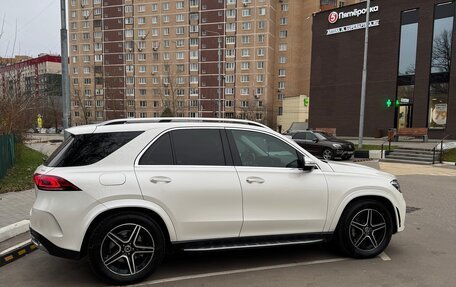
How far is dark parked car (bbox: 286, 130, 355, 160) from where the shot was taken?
19094 millimetres

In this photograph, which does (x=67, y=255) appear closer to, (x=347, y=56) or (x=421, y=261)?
(x=421, y=261)

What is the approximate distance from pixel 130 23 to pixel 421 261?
295ft

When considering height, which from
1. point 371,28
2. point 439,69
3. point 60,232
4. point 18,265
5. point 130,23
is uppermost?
point 130,23

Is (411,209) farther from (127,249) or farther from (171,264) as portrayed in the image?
(127,249)

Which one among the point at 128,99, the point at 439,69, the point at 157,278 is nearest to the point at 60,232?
the point at 157,278

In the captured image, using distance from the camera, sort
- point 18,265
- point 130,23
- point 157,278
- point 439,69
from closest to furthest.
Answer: point 157,278 < point 18,265 < point 439,69 < point 130,23

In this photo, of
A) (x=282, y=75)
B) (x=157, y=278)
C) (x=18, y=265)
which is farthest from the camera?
(x=282, y=75)

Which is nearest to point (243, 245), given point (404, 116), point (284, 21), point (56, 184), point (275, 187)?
point (275, 187)

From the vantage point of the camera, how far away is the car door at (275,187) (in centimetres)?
439

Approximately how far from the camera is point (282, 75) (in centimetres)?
8006

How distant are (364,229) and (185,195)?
2.43 metres

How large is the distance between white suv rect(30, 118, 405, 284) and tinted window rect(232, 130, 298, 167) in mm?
13

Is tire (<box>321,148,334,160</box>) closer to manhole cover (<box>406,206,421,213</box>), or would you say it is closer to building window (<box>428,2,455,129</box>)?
manhole cover (<box>406,206,421,213</box>)

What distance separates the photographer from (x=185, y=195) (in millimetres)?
4133
